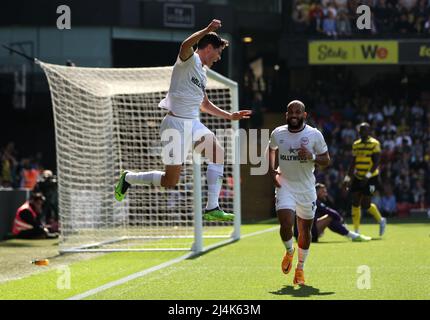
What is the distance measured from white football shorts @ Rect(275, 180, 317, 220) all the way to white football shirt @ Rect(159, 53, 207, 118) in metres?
1.66

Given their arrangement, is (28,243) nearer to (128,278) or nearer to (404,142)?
(128,278)

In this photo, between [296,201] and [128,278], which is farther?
[128,278]

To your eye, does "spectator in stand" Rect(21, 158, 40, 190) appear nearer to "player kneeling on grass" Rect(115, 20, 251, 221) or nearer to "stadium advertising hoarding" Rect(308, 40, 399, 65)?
"stadium advertising hoarding" Rect(308, 40, 399, 65)

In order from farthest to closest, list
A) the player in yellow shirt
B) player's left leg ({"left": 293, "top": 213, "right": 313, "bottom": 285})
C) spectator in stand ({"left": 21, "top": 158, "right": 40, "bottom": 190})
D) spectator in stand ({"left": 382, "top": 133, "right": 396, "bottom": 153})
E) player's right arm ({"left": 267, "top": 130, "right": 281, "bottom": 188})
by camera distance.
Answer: spectator in stand ({"left": 382, "top": 133, "right": 396, "bottom": 153})
spectator in stand ({"left": 21, "top": 158, "right": 40, "bottom": 190})
the player in yellow shirt
player's left leg ({"left": 293, "top": 213, "right": 313, "bottom": 285})
player's right arm ({"left": 267, "top": 130, "right": 281, "bottom": 188})

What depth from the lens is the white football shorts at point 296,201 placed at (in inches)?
462

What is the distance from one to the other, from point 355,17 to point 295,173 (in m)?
21.8

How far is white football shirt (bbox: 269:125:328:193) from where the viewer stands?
11.6m

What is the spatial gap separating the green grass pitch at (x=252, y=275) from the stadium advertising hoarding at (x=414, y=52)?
15.9 meters

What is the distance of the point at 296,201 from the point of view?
11820mm

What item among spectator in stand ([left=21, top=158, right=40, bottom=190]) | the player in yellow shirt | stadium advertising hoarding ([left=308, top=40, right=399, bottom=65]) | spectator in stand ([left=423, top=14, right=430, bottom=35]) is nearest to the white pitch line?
the player in yellow shirt

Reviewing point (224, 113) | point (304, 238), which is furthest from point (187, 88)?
point (304, 238)

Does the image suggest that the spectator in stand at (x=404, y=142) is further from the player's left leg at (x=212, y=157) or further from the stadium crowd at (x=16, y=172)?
the player's left leg at (x=212, y=157)
